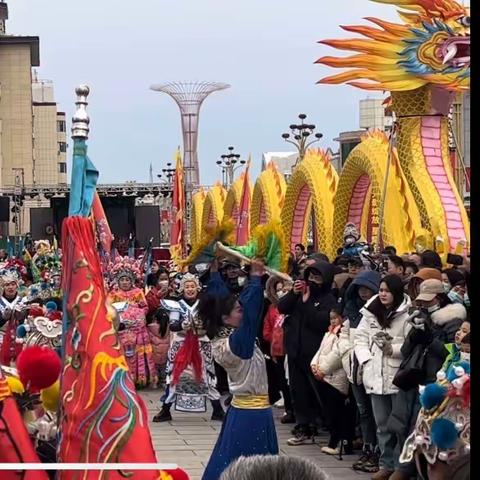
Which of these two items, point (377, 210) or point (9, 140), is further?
point (9, 140)

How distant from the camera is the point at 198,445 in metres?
9.41

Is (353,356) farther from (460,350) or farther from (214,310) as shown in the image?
(460,350)

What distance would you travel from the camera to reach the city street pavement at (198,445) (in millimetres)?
8305

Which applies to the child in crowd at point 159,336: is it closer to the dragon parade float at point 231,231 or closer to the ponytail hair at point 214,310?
the dragon parade float at point 231,231

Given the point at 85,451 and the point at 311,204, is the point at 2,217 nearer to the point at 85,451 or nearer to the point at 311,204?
the point at 311,204

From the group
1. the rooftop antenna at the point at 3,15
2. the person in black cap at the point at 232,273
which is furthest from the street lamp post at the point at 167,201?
the person in black cap at the point at 232,273

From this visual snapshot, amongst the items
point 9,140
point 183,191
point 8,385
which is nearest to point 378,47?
point 8,385

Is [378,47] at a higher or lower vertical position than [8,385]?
higher

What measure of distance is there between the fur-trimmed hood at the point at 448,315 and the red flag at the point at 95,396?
2.68 meters

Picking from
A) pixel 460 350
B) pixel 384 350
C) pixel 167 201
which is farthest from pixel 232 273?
pixel 167 201

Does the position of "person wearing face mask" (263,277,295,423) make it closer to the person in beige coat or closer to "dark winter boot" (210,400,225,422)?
"dark winter boot" (210,400,225,422)

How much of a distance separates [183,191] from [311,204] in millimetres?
11323

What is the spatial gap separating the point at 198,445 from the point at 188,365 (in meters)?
1.32

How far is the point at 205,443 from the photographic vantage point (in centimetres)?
954
